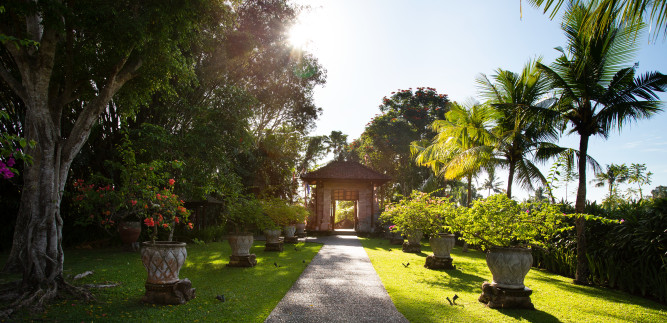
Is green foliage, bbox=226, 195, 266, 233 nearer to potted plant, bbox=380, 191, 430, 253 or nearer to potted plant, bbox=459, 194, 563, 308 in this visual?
potted plant, bbox=380, 191, 430, 253

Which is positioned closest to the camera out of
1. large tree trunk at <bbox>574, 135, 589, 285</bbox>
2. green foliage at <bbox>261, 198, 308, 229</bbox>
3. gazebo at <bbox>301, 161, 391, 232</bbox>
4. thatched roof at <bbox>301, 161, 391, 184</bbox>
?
large tree trunk at <bbox>574, 135, 589, 285</bbox>

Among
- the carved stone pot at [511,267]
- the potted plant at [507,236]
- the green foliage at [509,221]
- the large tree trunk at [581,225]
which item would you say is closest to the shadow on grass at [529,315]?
the potted plant at [507,236]

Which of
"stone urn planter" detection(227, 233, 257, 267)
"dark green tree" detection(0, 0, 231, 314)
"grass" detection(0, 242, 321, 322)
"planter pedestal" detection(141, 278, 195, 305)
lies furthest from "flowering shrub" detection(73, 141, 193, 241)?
"planter pedestal" detection(141, 278, 195, 305)

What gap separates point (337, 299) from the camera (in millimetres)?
5406

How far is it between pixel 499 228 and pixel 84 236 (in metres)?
12.8

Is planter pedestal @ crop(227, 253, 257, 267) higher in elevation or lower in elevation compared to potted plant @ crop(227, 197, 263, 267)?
lower

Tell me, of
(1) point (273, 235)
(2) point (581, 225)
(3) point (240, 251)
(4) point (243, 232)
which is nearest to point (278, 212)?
(1) point (273, 235)

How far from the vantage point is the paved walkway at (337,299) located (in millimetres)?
4469

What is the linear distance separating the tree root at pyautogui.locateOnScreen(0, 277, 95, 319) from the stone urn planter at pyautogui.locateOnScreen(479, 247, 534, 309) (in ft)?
19.5

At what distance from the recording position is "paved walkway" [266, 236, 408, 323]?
447 cm

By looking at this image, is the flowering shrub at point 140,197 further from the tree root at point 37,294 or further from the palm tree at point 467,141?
the palm tree at point 467,141

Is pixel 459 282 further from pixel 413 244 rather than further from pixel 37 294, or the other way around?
pixel 37 294

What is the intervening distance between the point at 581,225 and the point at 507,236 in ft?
11.3

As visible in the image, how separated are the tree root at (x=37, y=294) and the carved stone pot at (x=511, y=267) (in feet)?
19.6
